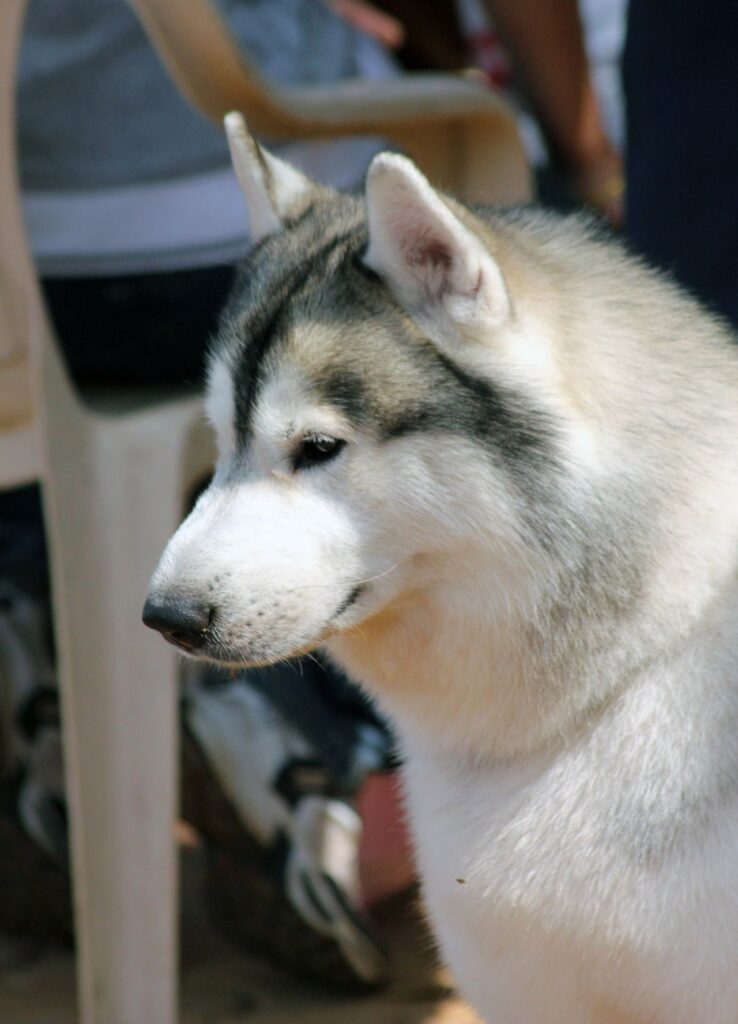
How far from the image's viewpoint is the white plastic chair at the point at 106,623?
2004 millimetres

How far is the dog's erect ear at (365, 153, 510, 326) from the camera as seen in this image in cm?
125

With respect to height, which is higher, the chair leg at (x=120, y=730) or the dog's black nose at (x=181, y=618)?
the dog's black nose at (x=181, y=618)

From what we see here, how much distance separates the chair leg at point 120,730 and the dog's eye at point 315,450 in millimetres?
719

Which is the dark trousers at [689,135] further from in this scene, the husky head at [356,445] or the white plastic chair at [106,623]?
the white plastic chair at [106,623]

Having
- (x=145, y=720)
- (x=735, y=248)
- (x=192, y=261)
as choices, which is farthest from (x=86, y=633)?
(x=735, y=248)

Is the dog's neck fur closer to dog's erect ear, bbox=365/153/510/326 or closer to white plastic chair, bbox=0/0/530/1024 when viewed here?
dog's erect ear, bbox=365/153/510/326

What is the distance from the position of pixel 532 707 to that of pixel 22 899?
1.52 meters

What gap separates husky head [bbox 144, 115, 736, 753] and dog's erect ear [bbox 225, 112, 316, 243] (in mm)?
244

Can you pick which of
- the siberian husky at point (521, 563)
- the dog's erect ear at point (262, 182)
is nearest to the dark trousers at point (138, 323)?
the dog's erect ear at point (262, 182)

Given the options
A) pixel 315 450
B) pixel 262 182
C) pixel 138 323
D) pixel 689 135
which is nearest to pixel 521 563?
pixel 315 450

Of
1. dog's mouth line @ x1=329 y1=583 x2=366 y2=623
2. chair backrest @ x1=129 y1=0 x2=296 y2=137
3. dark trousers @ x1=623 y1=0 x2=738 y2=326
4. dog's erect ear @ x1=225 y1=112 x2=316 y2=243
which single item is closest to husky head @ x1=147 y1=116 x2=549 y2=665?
dog's mouth line @ x1=329 y1=583 x2=366 y2=623

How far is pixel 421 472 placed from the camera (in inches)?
51.6

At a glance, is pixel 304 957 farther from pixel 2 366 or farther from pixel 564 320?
pixel 564 320

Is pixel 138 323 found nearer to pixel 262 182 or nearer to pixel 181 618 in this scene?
pixel 262 182
